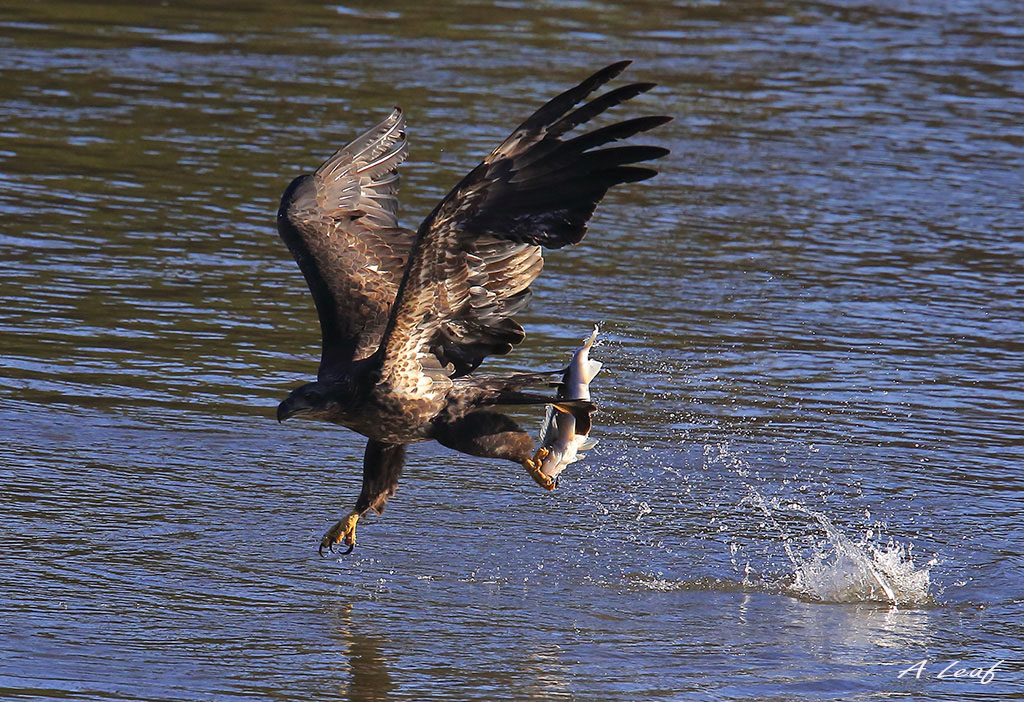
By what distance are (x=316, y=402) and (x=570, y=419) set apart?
34.5 inches

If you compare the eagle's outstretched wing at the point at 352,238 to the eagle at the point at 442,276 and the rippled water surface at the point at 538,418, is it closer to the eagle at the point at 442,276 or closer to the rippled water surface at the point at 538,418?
the eagle at the point at 442,276

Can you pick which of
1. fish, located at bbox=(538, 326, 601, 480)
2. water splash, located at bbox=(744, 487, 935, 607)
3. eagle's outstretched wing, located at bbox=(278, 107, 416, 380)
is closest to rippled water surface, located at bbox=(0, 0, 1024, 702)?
water splash, located at bbox=(744, 487, 935, 607)

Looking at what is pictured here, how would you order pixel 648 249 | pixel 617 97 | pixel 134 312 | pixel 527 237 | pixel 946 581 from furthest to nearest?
pixel 648 249 → pixel 134 312 → pixel 946 581 → pixel 527 237 → pixel 617 97

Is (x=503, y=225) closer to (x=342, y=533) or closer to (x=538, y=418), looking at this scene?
(x=342, y=533)

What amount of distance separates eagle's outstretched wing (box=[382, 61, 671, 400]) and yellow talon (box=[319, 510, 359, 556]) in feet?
1.51

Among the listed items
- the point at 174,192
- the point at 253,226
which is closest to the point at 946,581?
the point at 253,226

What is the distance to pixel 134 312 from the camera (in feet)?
25.6

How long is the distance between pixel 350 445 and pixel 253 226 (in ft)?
8.50

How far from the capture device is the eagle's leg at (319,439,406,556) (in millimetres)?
5734

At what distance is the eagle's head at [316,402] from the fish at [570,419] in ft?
2.25

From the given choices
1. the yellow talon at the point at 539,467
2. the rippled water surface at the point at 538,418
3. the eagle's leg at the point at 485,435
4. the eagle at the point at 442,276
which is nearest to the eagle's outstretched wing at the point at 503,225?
the eagle at the point at 442,276

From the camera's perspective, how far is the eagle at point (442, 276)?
502 cm

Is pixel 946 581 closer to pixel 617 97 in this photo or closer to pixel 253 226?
pixel 617 97

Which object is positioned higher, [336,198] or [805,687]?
[336,198]
